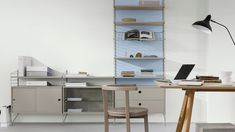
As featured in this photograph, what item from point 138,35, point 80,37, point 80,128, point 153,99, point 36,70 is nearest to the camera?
point 80,128

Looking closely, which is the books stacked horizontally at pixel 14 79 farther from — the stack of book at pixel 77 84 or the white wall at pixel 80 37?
the stack of book at pixel 77 84

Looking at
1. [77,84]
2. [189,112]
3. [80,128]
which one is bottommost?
[80,128]

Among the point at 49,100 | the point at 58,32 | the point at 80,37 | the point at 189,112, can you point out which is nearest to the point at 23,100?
the point at 49,100

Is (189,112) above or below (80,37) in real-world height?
below

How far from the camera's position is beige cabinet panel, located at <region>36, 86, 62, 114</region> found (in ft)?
14.9

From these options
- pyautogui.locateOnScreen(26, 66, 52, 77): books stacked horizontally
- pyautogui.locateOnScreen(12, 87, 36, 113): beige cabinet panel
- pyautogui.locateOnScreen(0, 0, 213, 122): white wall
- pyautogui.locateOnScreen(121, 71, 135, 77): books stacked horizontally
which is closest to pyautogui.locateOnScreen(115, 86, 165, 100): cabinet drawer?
pyautogui.locateOnScreen(121, 71, 135, 77): books stacked horizontally

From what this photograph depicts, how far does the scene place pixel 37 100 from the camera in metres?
4.55

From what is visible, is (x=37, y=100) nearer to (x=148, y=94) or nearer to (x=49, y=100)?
(x=49, y=100)

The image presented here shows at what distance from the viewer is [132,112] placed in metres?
2.57

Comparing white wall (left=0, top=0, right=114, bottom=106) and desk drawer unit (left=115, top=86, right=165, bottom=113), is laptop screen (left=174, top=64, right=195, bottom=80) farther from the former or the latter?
white wall (left=0, top=0, right=114, bottom=106)

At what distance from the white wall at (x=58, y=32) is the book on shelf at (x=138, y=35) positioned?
1.16ft

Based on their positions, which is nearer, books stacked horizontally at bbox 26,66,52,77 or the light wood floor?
the light wood floor

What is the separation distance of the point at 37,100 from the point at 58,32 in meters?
1.26

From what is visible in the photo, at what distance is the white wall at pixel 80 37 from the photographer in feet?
16.2
